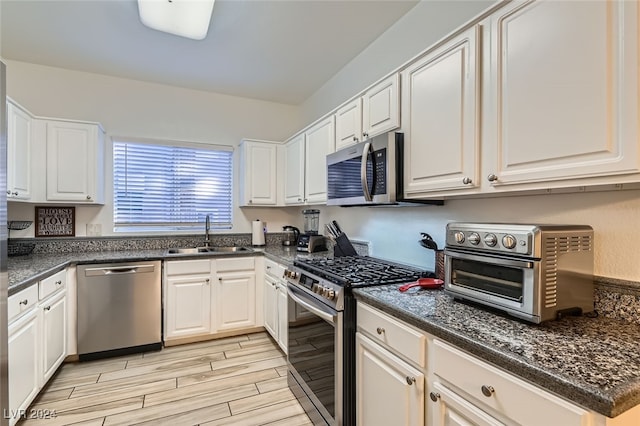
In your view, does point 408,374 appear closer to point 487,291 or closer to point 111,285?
point 487,291

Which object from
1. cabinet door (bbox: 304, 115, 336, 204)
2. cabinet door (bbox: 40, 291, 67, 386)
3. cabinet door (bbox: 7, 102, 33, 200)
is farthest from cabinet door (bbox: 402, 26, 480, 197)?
cabinet door (bbox: 7, 102, 33, 200)

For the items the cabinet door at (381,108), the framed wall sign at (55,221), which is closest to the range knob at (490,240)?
the cabinet door at (381,108)

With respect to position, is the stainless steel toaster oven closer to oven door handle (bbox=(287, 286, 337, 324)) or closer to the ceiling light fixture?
oven door handle (bbox=(287, 286, 337, 324))

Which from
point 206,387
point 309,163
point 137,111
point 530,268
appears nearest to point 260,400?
point 206,387

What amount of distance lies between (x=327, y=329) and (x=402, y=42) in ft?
7.07

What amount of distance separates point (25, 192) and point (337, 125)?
Result: 2.74 metres

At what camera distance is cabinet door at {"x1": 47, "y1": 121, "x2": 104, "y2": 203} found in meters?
2.85

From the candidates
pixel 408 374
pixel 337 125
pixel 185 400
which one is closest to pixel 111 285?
pixel 185 400

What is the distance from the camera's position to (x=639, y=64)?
89cm

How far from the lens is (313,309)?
1890 mm

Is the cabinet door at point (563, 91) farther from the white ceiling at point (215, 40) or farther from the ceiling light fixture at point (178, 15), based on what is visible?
the ceiling light fixture at point (178, 15)

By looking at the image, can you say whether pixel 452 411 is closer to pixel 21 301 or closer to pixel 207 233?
pixel 21 301

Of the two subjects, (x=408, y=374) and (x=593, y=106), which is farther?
(x=408, y=374)

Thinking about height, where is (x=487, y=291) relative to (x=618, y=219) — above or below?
below
